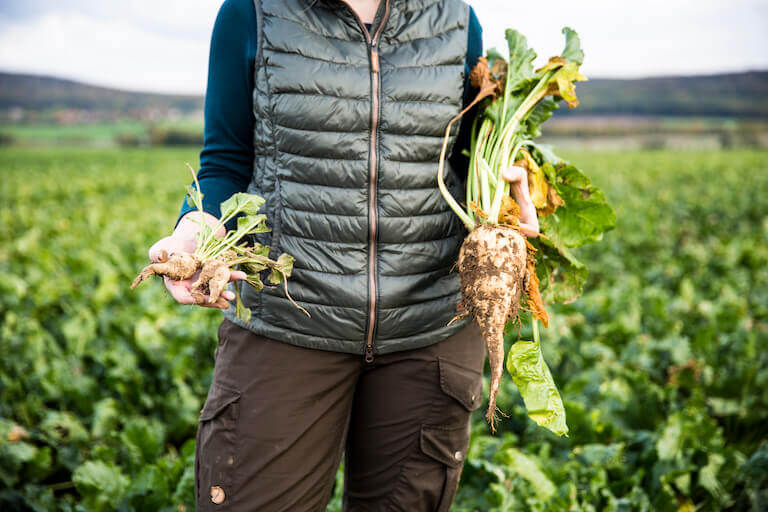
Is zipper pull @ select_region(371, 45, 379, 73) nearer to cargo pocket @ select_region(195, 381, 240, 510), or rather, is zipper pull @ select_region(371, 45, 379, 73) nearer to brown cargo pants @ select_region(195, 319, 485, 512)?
brown cargo pants @ select_region(195, 319, 485, 512)

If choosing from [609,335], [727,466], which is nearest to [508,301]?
[727,466]

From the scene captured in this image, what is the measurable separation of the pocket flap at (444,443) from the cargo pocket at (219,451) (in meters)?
0.52

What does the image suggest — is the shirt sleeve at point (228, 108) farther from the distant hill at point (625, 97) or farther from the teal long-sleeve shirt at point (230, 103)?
the distant hill at point (625, 97)

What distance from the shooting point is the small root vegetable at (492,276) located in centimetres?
152

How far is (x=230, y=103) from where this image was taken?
1443 millimetres

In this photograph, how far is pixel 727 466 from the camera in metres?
2.71

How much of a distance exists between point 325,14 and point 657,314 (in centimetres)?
417

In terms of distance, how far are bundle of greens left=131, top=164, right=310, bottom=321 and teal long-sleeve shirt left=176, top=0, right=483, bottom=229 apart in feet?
0.27

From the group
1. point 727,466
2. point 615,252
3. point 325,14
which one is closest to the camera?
point 325,14

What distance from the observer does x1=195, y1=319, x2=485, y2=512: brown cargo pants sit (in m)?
1.41

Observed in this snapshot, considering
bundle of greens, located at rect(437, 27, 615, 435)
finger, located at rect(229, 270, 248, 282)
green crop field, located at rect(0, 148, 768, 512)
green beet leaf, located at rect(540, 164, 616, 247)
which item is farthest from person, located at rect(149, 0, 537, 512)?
green crop field, located at rect(0, 148, 768, 512)

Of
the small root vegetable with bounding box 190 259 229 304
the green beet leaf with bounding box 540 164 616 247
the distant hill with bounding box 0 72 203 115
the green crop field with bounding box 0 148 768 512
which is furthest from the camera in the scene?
the distant hill with bounding box 0 72 203 115

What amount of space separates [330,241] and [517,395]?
250 cm

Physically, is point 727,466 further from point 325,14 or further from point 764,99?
point 764,99
